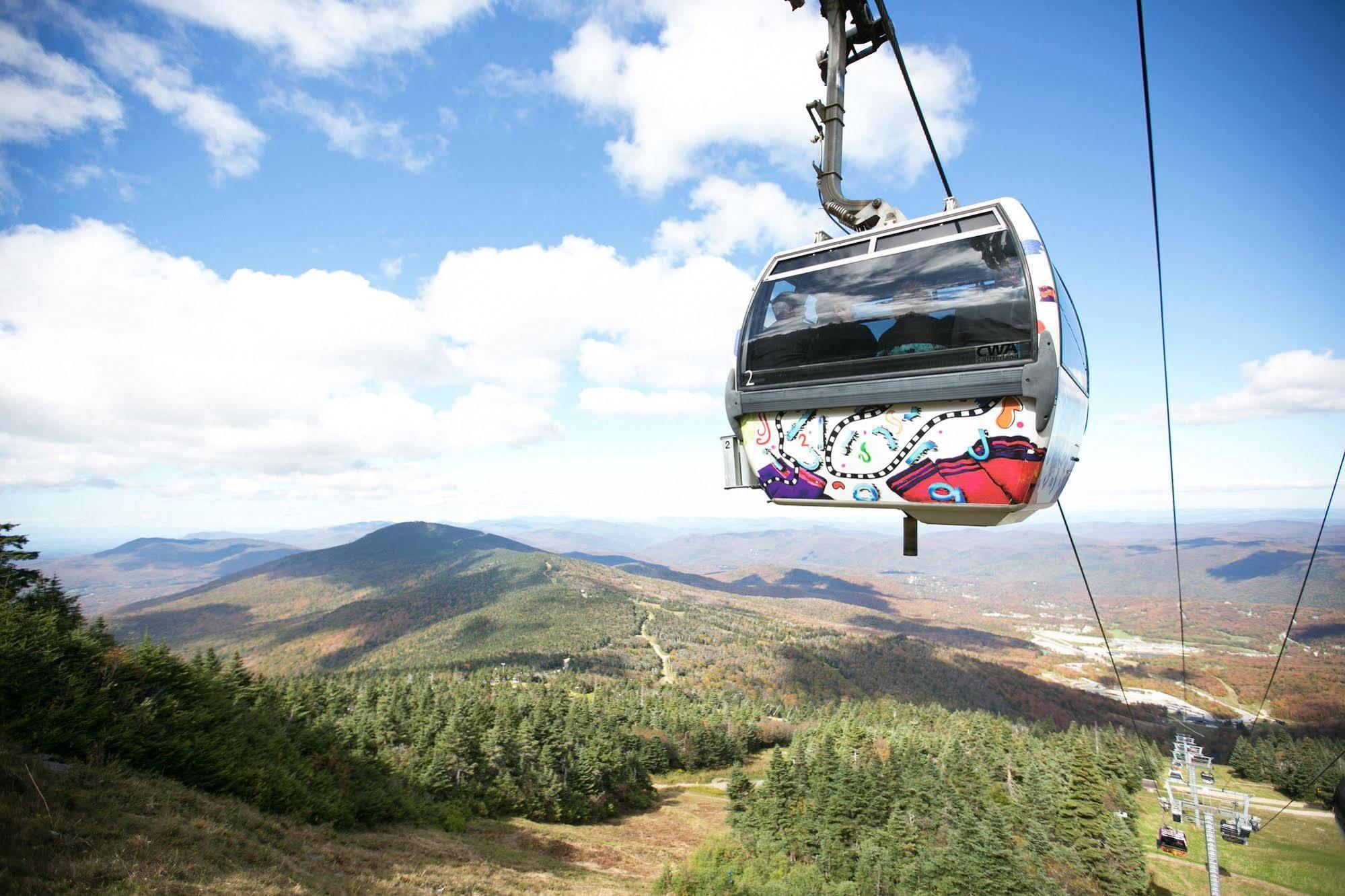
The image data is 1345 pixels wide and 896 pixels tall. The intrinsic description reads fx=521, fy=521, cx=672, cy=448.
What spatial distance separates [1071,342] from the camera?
166 inches

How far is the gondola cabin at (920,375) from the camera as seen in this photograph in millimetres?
3760

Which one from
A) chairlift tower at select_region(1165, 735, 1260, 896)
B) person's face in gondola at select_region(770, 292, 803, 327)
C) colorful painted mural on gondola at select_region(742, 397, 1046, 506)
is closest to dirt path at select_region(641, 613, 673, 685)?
chairlift tower at select_region(1165, 735, 1260, 896)

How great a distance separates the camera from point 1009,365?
371 cm

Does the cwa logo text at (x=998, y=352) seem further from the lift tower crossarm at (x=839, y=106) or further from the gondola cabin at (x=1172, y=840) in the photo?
the gondola cabin at (x=1172, y=840)

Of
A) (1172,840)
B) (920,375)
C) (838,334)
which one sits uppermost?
(838,334)

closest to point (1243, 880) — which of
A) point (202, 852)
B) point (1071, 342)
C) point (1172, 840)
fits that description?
point (1172, 840)

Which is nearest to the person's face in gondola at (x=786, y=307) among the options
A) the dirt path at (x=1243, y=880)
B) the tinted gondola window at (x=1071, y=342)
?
the tinted gondola window at (x=1071, y=342)

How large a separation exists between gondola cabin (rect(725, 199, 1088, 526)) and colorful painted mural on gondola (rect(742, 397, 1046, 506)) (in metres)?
0.01

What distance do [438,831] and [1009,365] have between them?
158ft

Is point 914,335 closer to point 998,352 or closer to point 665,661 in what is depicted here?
point 998,352

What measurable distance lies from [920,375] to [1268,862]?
86.7 m

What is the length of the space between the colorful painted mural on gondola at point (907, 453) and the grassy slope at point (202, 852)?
54.6 ft

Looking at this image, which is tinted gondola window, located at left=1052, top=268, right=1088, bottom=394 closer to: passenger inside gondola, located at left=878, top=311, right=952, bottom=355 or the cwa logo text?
the cwa logo text

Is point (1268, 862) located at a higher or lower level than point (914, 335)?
lower
